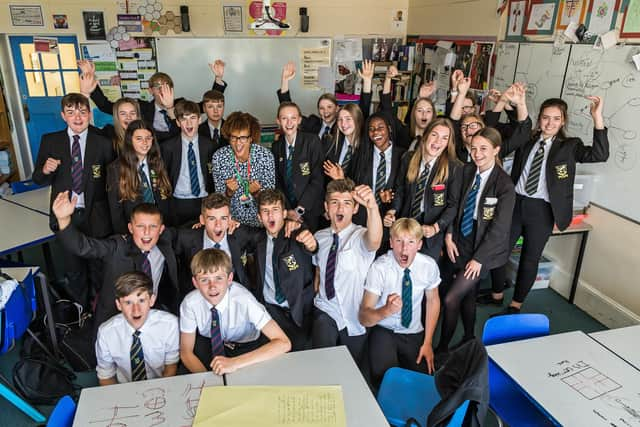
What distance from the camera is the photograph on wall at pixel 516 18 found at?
4.28 metres

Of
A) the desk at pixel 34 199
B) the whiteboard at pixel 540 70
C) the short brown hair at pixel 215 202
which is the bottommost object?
the desk at pixel 34 199

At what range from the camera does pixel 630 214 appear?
344cm

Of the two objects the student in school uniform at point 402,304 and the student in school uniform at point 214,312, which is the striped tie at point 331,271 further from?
the student in school uniform at point 214,312

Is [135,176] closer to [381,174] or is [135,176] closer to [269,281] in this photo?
[269,281]

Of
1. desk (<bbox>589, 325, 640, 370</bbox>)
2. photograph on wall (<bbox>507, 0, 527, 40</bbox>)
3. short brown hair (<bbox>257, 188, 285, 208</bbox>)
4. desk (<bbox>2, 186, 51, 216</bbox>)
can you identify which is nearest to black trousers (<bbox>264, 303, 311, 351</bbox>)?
short brown hair (<bbox>257, 188, 285, 208</bbox>)

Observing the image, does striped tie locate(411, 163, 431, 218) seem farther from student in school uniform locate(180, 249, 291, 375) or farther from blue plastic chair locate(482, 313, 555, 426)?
student in school uniform locate(180, 249, 291, 375)

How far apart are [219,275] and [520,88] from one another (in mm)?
2537

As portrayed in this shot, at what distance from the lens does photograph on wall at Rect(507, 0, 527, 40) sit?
4.28m

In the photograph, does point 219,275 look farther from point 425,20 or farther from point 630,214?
point 425,20

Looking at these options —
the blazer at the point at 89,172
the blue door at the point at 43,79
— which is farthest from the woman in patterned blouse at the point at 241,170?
the blue door at the point at 43,79

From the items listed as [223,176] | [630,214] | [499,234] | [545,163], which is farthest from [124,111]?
[630,214]

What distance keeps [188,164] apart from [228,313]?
1580 millimetres

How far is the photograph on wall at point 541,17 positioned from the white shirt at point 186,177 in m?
3.02

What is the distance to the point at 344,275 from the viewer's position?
2723mm
